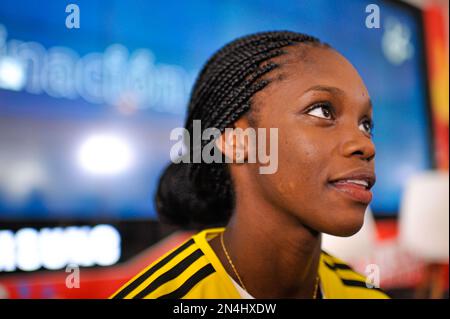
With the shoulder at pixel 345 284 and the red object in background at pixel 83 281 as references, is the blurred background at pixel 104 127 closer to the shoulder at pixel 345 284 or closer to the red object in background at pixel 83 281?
the red object in background at pixel 83 281

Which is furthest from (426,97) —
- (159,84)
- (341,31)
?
(159,84)

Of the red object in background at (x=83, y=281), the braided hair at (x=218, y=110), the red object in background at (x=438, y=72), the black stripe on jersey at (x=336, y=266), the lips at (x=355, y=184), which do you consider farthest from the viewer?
the red object in background at (x=438, y=72)

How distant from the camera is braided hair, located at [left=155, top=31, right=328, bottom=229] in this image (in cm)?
89

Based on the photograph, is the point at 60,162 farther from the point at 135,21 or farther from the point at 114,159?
the point at 135,21

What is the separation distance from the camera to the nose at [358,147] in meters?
0.78

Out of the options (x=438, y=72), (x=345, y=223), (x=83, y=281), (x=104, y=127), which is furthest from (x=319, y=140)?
(x=438, y=72)

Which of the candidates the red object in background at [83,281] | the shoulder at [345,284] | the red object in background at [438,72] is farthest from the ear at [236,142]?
the red object in background at [438,72]

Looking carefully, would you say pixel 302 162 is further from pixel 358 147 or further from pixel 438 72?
pixel 438 72

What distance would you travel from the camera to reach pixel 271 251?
0.87m

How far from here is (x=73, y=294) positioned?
1.63m

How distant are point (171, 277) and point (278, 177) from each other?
0.87 ft

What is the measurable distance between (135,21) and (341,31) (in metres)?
0.77

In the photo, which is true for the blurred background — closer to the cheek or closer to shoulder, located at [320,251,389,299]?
shoulder, located at [320,251,389,299]

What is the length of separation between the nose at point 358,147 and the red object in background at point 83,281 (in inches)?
38.6
